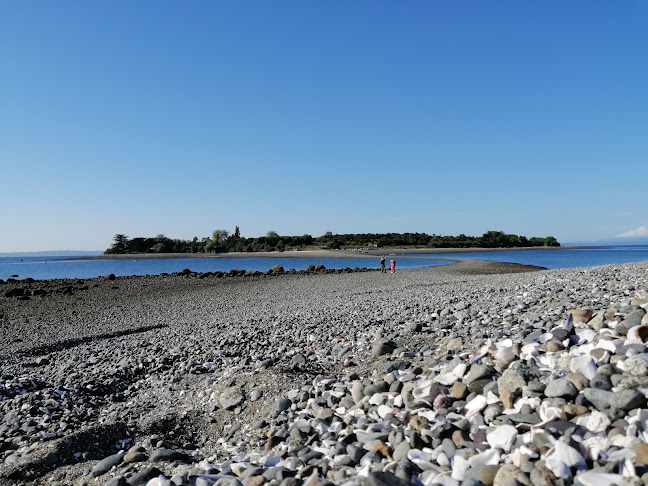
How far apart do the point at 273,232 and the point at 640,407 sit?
124m

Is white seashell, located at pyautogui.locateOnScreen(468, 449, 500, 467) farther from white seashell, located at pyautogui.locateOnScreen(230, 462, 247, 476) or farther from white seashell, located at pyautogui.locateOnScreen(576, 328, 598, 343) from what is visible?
white seashell, located at pyautogui.locateOnScreen(576, 328, 598, 343)

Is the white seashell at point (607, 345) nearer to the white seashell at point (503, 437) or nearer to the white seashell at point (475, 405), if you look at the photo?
the white seashell at point (475, 405)

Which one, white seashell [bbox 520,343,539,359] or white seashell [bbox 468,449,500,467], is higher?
white seashell [bbox 520,343,539,359]

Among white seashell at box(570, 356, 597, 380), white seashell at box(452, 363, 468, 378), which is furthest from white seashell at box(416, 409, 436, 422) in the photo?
white seashell at box(570, 356, 597, 380)

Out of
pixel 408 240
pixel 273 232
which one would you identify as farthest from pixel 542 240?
pixel 273 232

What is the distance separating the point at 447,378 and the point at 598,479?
1921 mm

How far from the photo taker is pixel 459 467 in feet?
9.05

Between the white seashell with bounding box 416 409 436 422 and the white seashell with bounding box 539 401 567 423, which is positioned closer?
the white seashell with bounding box 539 401 567 423

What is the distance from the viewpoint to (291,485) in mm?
2867

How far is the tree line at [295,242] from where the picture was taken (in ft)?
362

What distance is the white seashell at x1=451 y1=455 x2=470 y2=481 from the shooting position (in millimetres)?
2705

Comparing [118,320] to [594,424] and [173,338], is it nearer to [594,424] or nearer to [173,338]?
[173,338]

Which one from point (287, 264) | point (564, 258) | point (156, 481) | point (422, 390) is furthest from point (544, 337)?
point (564, 258)

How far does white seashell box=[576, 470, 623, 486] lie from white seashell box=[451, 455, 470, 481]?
620mm
